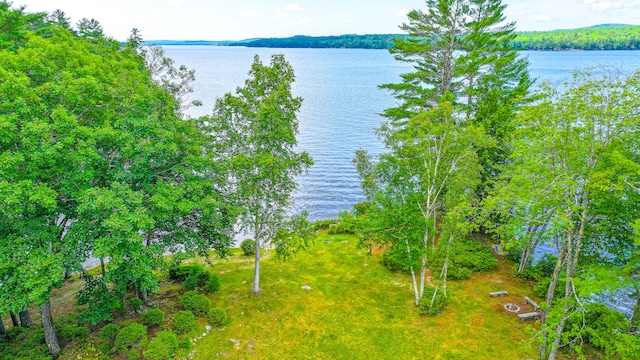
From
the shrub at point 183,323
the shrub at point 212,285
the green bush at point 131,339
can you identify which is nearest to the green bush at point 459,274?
the shrub at point 212,285

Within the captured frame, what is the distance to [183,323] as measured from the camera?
16750 millimetres

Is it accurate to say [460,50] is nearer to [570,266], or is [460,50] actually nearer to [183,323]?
[570,266]

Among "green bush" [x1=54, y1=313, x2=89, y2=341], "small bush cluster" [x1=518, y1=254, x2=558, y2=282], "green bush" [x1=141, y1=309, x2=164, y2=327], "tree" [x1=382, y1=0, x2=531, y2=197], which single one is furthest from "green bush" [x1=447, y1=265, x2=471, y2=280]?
"green bush" [x1=54, y1=313, x2=89, y2=341]

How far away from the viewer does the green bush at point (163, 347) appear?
48.1ft

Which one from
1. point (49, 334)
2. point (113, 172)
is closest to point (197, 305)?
point (49, 334)

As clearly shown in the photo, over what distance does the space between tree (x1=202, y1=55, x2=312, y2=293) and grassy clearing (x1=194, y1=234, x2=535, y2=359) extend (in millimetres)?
4534

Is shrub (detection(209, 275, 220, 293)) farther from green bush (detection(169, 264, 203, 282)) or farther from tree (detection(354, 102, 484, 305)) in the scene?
tree (detection(354, 102, 484, 305))

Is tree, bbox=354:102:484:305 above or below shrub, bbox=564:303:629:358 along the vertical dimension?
above

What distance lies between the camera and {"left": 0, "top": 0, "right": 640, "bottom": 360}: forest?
1267cm

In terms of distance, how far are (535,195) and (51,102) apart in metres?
19.3

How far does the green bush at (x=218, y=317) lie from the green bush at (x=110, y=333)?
4135 millimetres

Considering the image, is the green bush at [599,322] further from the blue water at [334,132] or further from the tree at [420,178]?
the tree at [420,178]

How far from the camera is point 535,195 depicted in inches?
537

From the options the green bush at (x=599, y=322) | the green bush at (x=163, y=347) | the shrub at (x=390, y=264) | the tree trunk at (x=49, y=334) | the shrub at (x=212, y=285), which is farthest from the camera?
the shrub at (x=390, y=264)
